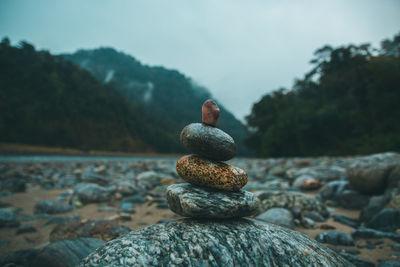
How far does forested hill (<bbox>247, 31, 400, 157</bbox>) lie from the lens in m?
18.0

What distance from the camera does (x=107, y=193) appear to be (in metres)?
5.93

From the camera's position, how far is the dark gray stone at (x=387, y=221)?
3508mm

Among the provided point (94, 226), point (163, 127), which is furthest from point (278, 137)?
point (163, 127)

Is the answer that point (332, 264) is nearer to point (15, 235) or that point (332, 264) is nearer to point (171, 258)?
point (171, 258)

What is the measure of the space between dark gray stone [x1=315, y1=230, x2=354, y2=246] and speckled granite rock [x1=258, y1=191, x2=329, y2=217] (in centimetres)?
104

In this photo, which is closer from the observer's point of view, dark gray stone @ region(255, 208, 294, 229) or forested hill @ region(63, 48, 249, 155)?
dark gray stone @ region(255, 208, 294, 229)

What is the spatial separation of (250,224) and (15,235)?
12.6ft

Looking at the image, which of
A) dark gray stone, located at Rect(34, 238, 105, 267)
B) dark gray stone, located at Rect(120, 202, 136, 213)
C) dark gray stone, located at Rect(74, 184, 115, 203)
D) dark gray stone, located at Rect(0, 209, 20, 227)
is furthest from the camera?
dark gray stone, located at Rect(74, 184, 115, 203)

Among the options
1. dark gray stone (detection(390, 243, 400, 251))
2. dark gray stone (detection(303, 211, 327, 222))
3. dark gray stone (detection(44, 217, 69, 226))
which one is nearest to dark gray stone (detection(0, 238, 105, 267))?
dark gray stone (detection(44, 217, 69, 226))

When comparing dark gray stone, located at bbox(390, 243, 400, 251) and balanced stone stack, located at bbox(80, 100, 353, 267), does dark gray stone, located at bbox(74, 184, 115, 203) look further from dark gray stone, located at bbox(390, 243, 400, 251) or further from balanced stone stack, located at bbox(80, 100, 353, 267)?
dark gray stone, located at bbox(390, 243, 400, 251)

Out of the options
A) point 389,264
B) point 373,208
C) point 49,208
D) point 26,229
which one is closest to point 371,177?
point 373,208

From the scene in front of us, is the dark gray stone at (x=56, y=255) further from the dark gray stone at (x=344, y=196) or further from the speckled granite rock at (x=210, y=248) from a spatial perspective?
the dark gray stone at (x=344, y=196)

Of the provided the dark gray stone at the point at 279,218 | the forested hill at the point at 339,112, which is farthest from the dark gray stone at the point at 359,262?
the forested hill at the point at 339,112

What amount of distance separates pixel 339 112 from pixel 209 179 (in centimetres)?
2946
